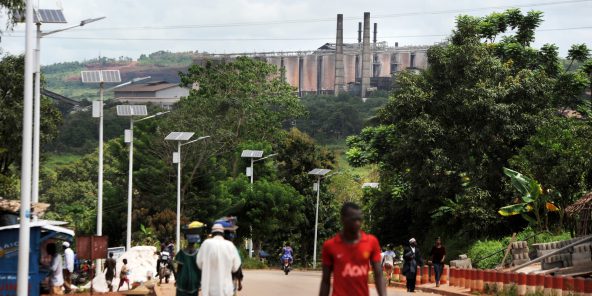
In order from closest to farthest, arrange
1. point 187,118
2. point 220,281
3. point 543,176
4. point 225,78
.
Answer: point 220,281 → point 543,176 → point 187,118 → point 225,78

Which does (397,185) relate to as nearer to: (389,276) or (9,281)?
(389,276)

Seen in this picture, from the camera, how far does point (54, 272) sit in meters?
25.8

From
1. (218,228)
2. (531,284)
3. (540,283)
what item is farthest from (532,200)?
(218,228)

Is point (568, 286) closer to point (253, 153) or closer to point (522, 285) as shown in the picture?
point (522, 285)

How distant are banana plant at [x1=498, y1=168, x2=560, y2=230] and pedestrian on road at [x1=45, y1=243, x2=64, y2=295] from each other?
20817 millimetres

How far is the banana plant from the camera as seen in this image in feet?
141

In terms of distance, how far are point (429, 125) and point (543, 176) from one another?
251 inches

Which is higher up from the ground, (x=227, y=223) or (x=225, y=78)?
(x=225, y=78)

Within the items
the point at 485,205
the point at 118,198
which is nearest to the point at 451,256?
the point at 485,205

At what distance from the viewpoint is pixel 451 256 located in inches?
2005

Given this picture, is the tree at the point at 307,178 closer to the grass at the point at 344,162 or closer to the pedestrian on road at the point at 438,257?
the grass at the point at 344,162

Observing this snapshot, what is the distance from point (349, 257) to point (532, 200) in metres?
32.7

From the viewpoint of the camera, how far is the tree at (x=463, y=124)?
1978 inches

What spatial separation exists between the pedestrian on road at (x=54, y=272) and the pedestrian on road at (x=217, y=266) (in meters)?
10.2
